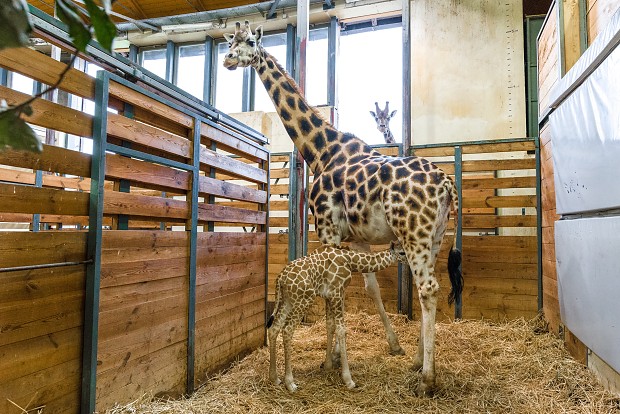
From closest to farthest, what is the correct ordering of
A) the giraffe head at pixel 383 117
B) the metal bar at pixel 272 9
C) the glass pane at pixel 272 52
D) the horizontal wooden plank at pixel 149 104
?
1. the horizontal wooden plank at pixel 149 104
2. the giraffe head at pixel 383 117
3. the metal bar at pixel 272 9
4. the glass pane at pixel 272 52

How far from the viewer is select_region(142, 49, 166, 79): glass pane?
9.78m

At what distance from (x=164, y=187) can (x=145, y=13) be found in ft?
26.2

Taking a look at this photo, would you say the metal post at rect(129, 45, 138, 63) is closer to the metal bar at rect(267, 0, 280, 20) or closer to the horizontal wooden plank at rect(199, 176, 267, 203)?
the metal bar at rect(267, 0, 280, 20)

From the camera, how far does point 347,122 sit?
8.60 m

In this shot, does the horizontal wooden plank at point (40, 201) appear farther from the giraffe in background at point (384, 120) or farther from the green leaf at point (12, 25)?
the giraffe in background at point (384, 120)

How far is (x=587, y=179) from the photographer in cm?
284

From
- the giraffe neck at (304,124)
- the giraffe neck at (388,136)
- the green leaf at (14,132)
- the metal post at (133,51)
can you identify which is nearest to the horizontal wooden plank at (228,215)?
the giraffe neck at (304,124)

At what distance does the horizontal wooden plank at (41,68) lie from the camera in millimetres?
1912

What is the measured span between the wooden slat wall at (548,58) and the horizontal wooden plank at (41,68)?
4.02m

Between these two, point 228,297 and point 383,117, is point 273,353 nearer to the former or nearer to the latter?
point 228,297

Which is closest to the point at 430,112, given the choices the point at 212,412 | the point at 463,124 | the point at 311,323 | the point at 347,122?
the point at 463,124

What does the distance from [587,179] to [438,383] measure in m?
1.86

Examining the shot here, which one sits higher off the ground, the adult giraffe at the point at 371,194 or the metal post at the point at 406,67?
the metal post at the point at 406,67

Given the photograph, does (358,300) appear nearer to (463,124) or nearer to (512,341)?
(512,341)
